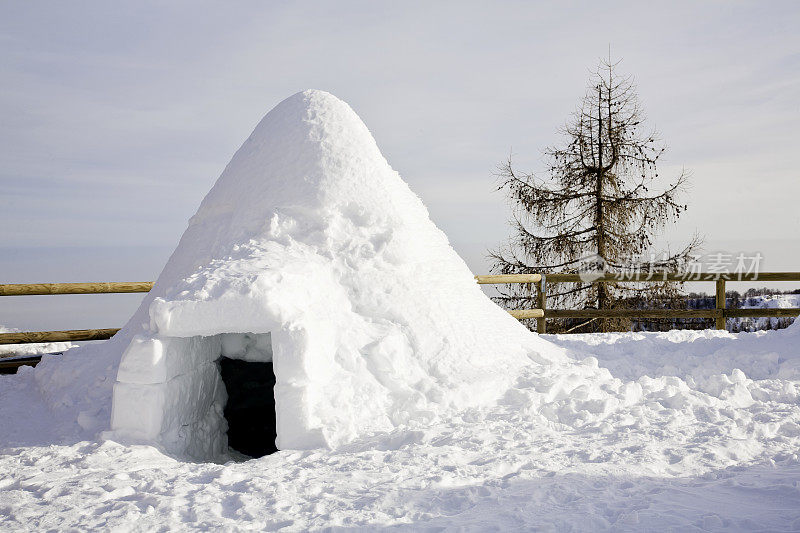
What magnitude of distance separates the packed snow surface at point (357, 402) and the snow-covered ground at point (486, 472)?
18 mm

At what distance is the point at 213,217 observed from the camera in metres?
5.96

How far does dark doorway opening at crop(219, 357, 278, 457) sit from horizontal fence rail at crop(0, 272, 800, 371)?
2.48 meters

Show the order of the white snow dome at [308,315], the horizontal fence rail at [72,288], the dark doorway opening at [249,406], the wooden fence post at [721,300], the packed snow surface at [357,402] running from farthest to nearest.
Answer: the wooden fence post at [721,300]
the horizontal fence rail at [72,288]
the dark doorway opening at [249,406]
the white snow dome at [308,315]
the packed snow surface at [357,402]

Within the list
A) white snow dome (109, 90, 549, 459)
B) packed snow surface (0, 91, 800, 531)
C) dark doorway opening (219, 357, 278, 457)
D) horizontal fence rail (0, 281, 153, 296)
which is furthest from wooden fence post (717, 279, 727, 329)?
horizontal fence rail (0, 281, 153, 296)

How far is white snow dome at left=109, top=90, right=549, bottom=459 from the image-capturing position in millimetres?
4367

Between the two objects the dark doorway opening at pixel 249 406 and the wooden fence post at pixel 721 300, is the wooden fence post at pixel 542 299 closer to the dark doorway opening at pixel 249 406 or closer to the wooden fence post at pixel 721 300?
the wooden fence post at pixel 721 300

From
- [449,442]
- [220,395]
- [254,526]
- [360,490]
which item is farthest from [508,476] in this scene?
[220,395]

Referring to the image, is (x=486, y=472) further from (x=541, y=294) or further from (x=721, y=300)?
(x=721, y=300)

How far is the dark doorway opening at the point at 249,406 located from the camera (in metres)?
5.82

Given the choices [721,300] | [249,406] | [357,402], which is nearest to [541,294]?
[721,300]

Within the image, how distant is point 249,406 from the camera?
6.03 m

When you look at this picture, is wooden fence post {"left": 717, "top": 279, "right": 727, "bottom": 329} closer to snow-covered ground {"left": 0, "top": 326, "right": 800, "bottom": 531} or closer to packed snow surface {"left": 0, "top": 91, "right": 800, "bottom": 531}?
packed snow surface {"left": 0, "top": 91, "right": 800, "bottom": 531}

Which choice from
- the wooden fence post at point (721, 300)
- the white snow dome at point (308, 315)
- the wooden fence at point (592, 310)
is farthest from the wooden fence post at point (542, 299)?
the white snow dome at point (308, 315)

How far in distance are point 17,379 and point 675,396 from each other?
671 cm
